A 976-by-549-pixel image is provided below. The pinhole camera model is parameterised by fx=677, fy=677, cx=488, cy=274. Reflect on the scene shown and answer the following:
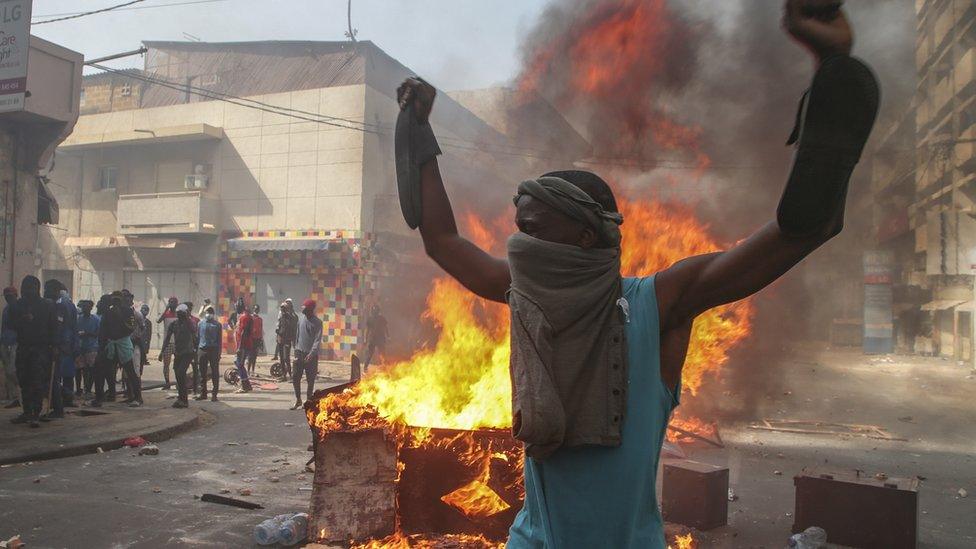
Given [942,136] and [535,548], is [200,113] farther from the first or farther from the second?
[942,136]

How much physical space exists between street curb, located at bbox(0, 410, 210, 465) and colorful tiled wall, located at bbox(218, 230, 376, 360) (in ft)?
27.5

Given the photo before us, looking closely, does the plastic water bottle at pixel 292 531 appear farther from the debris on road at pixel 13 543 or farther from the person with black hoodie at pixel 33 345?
the person with black hoodie at pixel 33 345

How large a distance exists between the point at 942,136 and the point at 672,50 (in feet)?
66.2

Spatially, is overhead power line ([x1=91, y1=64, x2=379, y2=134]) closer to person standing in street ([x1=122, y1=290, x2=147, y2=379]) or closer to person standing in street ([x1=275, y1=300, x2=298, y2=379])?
person standing in street ([x1=275, y1=300, x2=298, y2=379])

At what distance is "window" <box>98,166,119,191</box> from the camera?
22391 millimetres

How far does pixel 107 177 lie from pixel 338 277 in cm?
997

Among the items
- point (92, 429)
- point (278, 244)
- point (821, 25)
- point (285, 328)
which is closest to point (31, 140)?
point (92, 429)

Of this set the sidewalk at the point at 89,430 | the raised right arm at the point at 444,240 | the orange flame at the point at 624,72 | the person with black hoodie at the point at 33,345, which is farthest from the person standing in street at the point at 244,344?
the raised right arm at the point at 444,240

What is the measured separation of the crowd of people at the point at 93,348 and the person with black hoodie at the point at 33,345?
1 centimetres

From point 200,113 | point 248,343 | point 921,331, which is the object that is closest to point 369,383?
point 248,343

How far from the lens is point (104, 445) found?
27.2 feet

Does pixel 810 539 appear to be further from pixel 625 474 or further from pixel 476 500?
pixel 625 474

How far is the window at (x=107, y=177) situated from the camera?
22391 millimetres

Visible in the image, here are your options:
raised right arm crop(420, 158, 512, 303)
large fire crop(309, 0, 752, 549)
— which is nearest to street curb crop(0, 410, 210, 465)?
large fire crop(309, 0, 752, 549)
